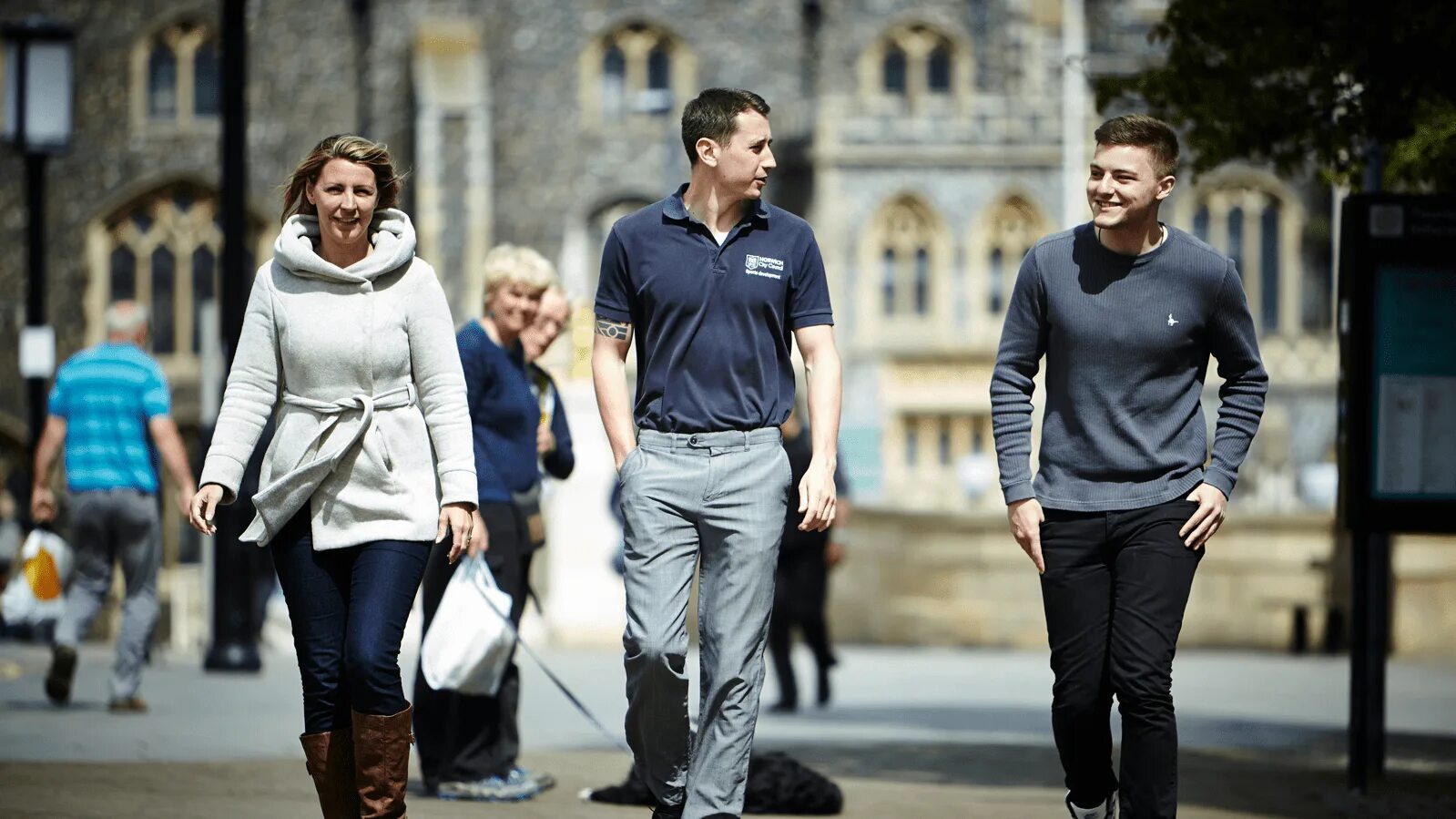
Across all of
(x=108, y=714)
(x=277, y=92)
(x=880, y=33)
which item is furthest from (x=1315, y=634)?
(x=277, y=92)

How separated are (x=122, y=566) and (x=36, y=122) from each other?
6450 mm

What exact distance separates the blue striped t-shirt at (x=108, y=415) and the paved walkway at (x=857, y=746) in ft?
3.52

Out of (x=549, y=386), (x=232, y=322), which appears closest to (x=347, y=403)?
(x=549, y=386)

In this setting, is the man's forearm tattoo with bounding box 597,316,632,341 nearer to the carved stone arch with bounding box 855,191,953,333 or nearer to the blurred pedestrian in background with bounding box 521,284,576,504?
the blurred pedestrian in background with bounding box 521,284,576,504

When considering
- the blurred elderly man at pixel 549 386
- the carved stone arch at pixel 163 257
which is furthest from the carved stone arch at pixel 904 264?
the blurred elderly man at pixel 549 386

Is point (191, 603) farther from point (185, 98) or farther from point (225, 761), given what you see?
point (225, 761)

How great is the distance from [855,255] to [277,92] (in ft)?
31.0

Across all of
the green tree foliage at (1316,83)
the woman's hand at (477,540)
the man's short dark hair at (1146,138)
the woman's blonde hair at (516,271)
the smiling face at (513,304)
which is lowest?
the woman's hand at (477,540)

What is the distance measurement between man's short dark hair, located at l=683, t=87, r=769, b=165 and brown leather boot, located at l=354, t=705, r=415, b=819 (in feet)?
5.01

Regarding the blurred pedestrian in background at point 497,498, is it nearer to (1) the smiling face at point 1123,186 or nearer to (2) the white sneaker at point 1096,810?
(2) the white sneaker at point 1096,810

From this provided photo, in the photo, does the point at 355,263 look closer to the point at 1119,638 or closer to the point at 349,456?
the point at 349,456

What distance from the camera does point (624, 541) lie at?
569 centimetres

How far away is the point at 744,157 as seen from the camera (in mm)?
5602

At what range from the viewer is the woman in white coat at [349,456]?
5.38 metres
